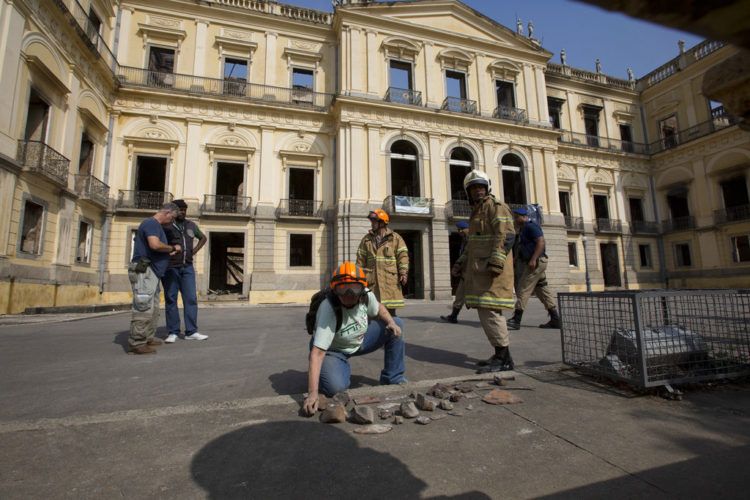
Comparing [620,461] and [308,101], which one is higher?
[308,101]

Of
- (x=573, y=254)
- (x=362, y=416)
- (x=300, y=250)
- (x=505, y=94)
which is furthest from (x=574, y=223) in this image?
(x=362, y=416)

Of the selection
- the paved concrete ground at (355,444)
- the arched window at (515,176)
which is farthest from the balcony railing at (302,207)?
the paved concrete ground at (355,444)

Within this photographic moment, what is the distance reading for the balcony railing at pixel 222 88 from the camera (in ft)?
52.5

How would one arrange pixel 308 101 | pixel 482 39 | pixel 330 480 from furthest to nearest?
pixel 482 39 < pixel 308 101 < pixel 330 480

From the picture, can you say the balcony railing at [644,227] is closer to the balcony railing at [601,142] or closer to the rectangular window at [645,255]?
the rectangular window at [645,255]

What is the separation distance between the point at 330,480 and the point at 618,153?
27628 mm

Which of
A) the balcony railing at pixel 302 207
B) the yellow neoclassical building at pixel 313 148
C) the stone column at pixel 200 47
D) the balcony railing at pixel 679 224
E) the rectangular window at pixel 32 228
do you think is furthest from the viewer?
the balcony railing at pixel 679 224

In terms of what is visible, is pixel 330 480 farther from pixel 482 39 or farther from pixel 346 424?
pixel 482 39

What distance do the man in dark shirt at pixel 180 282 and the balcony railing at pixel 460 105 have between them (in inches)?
632

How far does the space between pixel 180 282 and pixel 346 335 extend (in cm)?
351

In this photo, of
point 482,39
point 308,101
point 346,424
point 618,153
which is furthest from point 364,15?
point 346,424

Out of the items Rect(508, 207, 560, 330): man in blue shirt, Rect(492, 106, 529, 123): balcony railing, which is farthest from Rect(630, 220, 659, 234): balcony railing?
Rect(508, 207, 560, 330): man in blue shirt

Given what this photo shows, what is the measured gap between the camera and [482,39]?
773 inches

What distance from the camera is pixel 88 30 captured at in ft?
43.7
